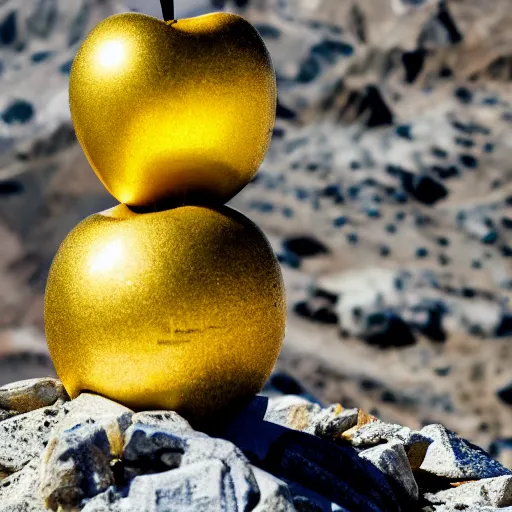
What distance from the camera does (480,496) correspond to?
2604 mm

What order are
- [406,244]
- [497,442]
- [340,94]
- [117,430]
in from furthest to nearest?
[340,94] < [406,244] < [497,442] < [117,430]

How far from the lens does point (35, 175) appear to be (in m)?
13.9

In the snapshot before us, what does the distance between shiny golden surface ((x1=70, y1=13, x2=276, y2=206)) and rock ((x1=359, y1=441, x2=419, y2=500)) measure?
1.03 m

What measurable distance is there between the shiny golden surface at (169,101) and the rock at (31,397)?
83 cm

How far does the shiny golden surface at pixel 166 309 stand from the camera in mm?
2334

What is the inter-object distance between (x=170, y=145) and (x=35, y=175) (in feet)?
39.5

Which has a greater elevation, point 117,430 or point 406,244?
point 117,430

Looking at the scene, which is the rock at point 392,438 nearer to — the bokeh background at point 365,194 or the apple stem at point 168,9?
the apple stem at point 168,9

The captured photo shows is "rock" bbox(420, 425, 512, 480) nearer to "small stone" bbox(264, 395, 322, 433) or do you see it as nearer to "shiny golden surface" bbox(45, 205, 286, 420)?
"small stone" bbox(264, 395, 322, 433)

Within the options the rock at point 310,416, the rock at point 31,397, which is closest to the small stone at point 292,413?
the rock at point 310,416

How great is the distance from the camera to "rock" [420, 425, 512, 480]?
286cm

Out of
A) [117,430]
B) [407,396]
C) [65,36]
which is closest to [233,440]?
[117,430]

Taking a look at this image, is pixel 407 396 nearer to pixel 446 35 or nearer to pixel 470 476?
pixel 470 476

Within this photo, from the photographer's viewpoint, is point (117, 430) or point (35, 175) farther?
point (35, 175)
